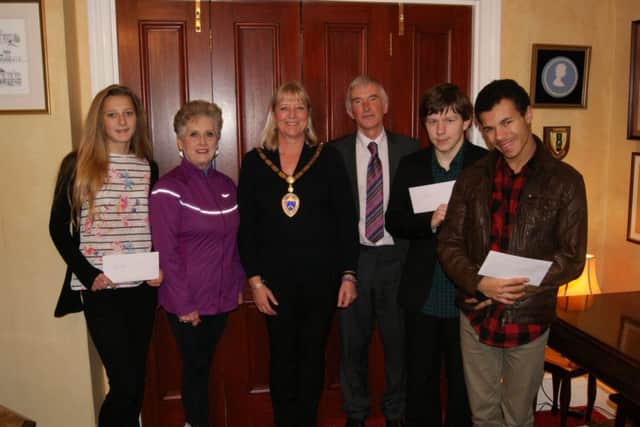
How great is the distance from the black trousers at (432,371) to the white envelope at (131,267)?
3.48 ft

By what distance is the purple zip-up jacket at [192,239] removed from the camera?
7.13ft

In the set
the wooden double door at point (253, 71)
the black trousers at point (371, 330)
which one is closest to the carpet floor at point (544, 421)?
the wooden double door at point (253, 71)

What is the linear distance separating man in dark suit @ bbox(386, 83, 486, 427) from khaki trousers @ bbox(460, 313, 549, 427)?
0.19 meters

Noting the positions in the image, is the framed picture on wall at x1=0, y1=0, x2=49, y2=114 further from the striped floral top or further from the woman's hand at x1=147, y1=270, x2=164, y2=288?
the woman's hand at x1=147, y1=270, x2=164, y2=288

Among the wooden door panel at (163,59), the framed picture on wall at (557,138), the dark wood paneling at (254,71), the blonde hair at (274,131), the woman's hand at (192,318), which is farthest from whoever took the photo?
the framed picture on wall at (557,138)

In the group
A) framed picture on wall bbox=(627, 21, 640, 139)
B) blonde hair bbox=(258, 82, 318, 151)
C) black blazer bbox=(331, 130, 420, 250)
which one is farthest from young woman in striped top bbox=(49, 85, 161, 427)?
framed picture on wall bbox=(627, 21, 640, 139)

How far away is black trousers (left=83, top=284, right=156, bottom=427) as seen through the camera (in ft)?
7.09

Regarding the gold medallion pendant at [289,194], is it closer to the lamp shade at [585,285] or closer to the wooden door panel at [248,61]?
the wooden door panel at [248,61]

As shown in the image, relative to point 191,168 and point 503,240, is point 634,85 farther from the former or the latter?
point 191,168

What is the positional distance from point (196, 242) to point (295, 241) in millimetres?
403

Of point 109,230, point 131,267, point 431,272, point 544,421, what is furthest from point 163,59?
point 544,421

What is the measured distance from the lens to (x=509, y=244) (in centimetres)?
178

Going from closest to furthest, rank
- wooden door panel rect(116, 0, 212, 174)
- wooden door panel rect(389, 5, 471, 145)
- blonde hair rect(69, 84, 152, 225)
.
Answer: blonde hair rect(69, 84, 152, 225) → wooden door panel rect(116, 0, 212, 174) → wooden door panel rect(389, 5, 471, 145)

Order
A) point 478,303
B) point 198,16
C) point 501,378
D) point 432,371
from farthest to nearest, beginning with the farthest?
1. point 198,16
2. point 432,371
3. point 501,378
4. point 478,303
